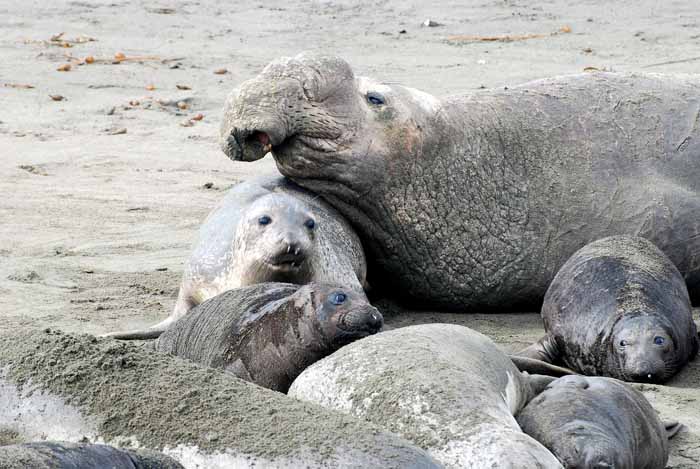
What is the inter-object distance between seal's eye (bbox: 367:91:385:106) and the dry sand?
42.7 inches

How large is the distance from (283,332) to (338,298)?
0.23 meters

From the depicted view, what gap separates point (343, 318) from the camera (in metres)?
4.84

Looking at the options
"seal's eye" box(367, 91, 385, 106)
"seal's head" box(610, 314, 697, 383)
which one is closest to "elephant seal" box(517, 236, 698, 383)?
"seal's head" box(610, 314, 697, 383)

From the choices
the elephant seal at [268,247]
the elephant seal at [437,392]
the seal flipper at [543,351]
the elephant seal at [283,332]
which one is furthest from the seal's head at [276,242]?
the elephant seal at [437,392]

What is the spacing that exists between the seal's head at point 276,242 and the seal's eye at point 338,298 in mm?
1193

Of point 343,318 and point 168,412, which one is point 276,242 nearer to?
point 343,318

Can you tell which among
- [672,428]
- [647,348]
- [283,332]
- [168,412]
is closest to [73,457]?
[168,412]

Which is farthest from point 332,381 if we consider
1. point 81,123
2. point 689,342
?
point 81,123

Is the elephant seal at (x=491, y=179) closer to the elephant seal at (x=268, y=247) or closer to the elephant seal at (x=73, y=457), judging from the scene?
the elephant seal at (x=268, y=247)

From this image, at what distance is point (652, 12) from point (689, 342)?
8196mm

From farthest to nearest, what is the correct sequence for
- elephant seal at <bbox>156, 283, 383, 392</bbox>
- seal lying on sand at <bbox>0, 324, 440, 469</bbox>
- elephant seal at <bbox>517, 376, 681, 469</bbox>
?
elephant seal at <bbox>156, 283, 383, 392</bbox>, elephant seal at <bbox>517, 376, 681, 469</bbox>, seal lying on sand at <bbox>0, 324, 440, 469</bbox>

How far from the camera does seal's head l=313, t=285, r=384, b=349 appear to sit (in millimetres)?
4828

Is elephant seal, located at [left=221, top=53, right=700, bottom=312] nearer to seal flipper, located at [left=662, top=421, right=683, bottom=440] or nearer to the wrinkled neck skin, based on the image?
the wrinkled neck skin

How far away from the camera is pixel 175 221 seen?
8.69 m
